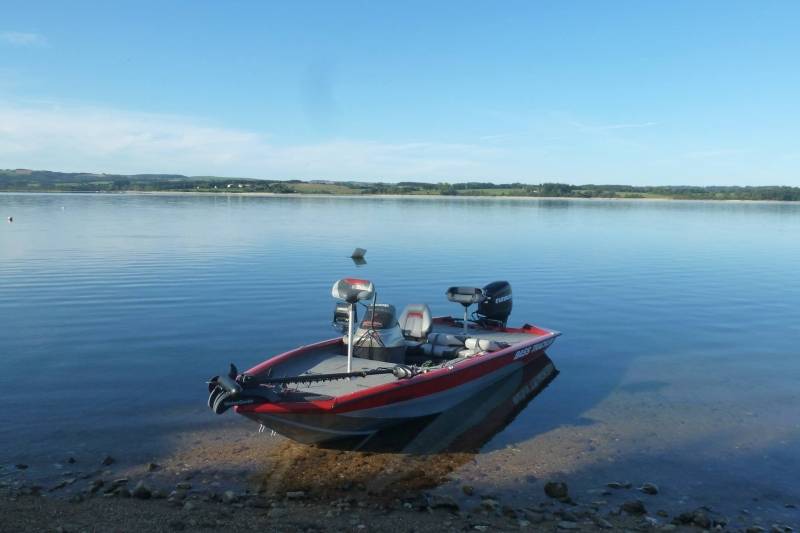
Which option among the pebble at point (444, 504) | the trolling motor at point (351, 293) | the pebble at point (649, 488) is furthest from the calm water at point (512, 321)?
the trolling motor at point (351, 293)

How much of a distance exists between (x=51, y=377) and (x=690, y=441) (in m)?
11.5

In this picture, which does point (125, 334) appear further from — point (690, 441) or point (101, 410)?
point (690, 441)

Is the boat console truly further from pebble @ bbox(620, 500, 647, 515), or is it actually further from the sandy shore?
pebble @ bbox(620, 500, 647, 515)

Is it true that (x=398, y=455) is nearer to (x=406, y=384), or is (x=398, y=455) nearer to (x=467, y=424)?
(x=406, y=384)

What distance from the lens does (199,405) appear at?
1148 centimetres

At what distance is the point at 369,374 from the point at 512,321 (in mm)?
9586

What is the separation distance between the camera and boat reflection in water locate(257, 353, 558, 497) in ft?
28.5

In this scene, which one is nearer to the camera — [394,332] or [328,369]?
[328,369]

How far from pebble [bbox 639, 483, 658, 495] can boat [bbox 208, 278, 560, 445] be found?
3562 millimetres

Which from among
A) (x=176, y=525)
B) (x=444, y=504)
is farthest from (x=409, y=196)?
(x=176, y=525)

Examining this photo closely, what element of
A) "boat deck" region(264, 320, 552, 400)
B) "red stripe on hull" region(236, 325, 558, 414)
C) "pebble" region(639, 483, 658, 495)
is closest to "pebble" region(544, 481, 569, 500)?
"pebble" region(639, 483, 658, 495)

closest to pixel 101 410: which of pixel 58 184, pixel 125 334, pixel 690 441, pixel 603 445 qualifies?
pixel 125 334

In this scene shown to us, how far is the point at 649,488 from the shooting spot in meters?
8.79

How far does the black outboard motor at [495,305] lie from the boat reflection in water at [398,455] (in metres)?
3.83
